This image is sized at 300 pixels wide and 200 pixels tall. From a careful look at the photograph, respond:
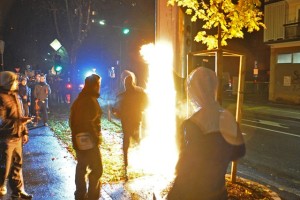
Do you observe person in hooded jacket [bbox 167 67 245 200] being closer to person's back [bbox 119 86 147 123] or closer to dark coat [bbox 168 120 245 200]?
dark coat [bbox 168 120 245 200]

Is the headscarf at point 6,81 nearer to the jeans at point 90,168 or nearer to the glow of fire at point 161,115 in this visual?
the jeans at point 90,168

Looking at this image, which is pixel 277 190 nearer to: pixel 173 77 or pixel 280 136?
pixel 173 77

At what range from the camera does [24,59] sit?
120 ft

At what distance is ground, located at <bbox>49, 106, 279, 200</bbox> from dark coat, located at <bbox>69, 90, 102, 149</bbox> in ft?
4.66

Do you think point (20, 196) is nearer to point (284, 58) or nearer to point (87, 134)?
point (87, 134)

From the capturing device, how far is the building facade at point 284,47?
22703mm

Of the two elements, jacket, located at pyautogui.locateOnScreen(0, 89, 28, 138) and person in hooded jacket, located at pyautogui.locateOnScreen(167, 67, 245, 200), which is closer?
person in hooded jacket, located at pyautogui.locateOnScreen(167, 67, 245, 200)

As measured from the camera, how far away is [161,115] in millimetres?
7887

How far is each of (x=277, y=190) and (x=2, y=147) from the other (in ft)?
16.0

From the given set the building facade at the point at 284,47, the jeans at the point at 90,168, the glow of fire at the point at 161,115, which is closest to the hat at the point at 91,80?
the jeans at the point at 90,168

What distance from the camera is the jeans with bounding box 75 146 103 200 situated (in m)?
4.64

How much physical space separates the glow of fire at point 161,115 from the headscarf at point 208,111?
3939 mm

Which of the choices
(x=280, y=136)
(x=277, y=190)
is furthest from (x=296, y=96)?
(x=277, y=190)

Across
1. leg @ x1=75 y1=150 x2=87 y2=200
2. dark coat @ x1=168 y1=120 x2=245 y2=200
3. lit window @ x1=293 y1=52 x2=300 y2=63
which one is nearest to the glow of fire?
leg @ x1=75 y1=150 x2=87 y2=200
